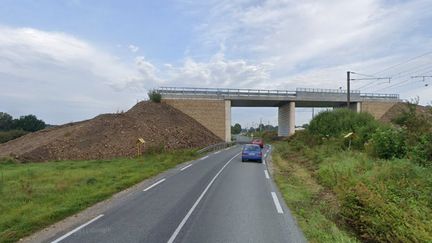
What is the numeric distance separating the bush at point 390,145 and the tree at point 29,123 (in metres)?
85.5

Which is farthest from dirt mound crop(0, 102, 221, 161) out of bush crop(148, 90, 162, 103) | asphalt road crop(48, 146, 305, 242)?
asphalt road crop(48, 146, 305, 242)

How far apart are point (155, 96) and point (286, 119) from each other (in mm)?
26606

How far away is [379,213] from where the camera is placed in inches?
363

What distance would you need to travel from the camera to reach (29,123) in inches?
3620

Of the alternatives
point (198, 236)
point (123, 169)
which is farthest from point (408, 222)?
point (123, 169)

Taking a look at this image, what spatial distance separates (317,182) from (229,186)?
458cm

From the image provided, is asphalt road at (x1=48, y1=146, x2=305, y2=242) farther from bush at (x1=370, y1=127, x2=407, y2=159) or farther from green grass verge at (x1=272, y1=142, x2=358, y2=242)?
bush at (x1=370, y1=127, x2=407, y2=159)

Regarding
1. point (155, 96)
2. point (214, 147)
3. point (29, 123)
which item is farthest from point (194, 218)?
point (29, 123)

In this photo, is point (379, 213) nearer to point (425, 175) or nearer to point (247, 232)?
point (247, 232)

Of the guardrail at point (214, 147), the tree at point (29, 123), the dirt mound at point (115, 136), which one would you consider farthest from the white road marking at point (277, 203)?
the tree at point (29, 123)

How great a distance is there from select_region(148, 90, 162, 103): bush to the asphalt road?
47.3 m

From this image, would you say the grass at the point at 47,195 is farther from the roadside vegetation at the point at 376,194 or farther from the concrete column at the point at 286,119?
the concrete column at the point at 286,119

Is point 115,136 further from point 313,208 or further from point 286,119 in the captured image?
point 286,119

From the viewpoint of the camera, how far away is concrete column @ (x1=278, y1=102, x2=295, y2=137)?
236 feet
